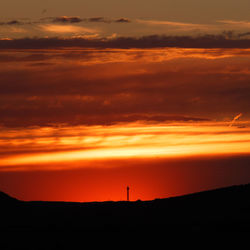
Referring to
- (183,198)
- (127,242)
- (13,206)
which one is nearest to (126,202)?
(183,198)

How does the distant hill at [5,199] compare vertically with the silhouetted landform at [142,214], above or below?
above

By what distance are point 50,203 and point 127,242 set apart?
49.8 ft

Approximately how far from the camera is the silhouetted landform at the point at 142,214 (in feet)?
158

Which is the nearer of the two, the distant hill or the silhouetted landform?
the silhouetted landform

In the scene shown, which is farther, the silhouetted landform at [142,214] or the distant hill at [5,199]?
the distant hill at [5,199]

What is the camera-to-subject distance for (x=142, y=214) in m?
52.2

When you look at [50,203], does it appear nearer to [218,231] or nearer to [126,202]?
[126,202]

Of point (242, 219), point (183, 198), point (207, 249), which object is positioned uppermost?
point (183, 198)

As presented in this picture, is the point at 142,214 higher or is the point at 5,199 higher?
the point at 5,199

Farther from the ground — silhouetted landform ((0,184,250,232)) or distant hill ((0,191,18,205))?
distant hill ((0,191,18,205))

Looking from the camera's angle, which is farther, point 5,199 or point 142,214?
point 5,199

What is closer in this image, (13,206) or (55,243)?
(55,243)

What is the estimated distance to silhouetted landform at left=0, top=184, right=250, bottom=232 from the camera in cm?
4822

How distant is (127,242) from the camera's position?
45.5 meters
